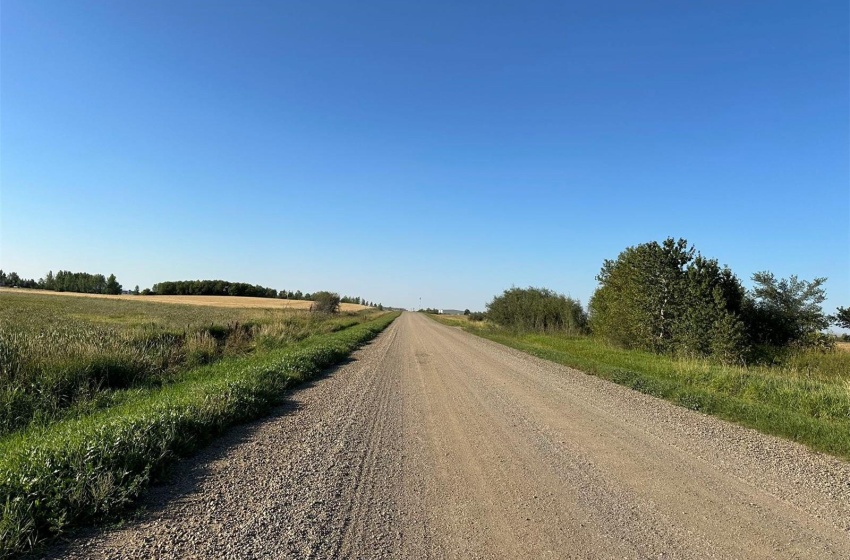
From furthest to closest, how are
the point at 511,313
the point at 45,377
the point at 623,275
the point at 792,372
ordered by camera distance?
the point at 511,313 → the point at 623,275 → the point at 792,372 → the point at 45,377

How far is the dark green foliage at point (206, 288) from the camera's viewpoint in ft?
428

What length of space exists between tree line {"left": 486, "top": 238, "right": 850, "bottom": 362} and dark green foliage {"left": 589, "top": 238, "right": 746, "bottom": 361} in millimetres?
39

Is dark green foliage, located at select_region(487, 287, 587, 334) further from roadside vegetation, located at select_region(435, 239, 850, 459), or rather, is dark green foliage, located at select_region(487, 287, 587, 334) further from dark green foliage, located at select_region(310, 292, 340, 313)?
dark green foliage, located at select_region(310, 292, 340, 313)

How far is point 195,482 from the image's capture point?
4879 mm

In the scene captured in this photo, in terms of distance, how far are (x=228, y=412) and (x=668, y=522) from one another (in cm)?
627

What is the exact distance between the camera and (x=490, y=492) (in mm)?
4898

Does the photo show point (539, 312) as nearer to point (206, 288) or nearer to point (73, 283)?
point (206, 288)

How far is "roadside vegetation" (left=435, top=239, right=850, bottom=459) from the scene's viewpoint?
31.1 ft

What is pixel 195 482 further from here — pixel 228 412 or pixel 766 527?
pixel 766 527

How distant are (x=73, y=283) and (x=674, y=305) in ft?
512

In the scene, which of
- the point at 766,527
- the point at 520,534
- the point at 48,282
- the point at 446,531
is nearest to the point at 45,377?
the point at 446,531

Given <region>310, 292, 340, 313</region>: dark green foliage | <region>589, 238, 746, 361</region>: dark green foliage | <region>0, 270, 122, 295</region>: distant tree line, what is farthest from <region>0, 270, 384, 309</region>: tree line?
<region>589, 238, 746, 361</region>: dark green foliage

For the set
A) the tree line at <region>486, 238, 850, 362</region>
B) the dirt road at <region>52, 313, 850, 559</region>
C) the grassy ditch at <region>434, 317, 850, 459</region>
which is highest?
the tree line at <region>486, 238, 850, 362</region>

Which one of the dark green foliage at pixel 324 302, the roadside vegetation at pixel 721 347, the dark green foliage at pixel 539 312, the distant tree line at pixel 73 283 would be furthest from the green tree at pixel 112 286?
the roadside vegetation at pixel 721 347
